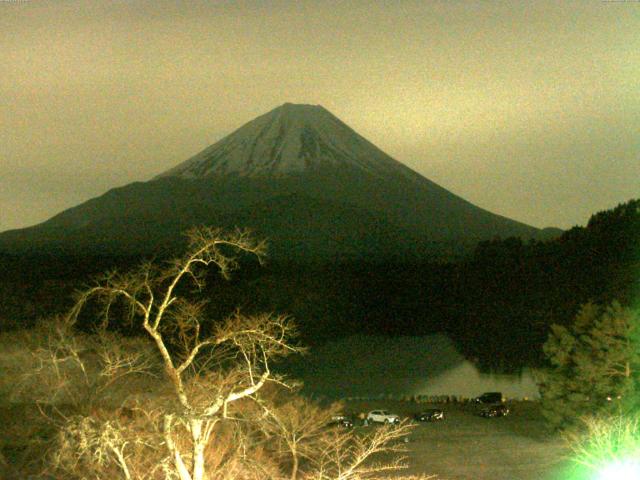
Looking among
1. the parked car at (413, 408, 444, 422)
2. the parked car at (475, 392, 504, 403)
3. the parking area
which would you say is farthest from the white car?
the parked car at (475, 392, 504, 403)

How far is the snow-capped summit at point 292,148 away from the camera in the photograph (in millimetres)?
108312

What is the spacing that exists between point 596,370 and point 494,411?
6118 mm

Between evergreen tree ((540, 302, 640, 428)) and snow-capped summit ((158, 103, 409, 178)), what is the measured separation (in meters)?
89.5

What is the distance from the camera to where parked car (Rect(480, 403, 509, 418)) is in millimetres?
22906

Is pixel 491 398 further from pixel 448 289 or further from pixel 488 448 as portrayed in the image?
pixel 448 289

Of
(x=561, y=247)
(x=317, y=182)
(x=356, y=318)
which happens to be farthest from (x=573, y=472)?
(x=317, y=182)

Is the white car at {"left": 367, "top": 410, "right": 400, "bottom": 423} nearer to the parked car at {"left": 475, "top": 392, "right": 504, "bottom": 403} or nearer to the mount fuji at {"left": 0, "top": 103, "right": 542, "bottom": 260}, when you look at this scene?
the parked car at {"left": 475, "top": 392, "right": 504, "bottom": 403}

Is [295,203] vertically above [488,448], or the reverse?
[295,203]

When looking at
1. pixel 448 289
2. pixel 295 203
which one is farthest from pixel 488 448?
pixel 295 203

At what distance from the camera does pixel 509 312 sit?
49312 millimetres

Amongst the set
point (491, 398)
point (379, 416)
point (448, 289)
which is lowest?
point (491, 398)

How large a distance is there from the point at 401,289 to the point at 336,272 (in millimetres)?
5573

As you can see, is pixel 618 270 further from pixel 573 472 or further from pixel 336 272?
pixel 573 472

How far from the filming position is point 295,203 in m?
103
